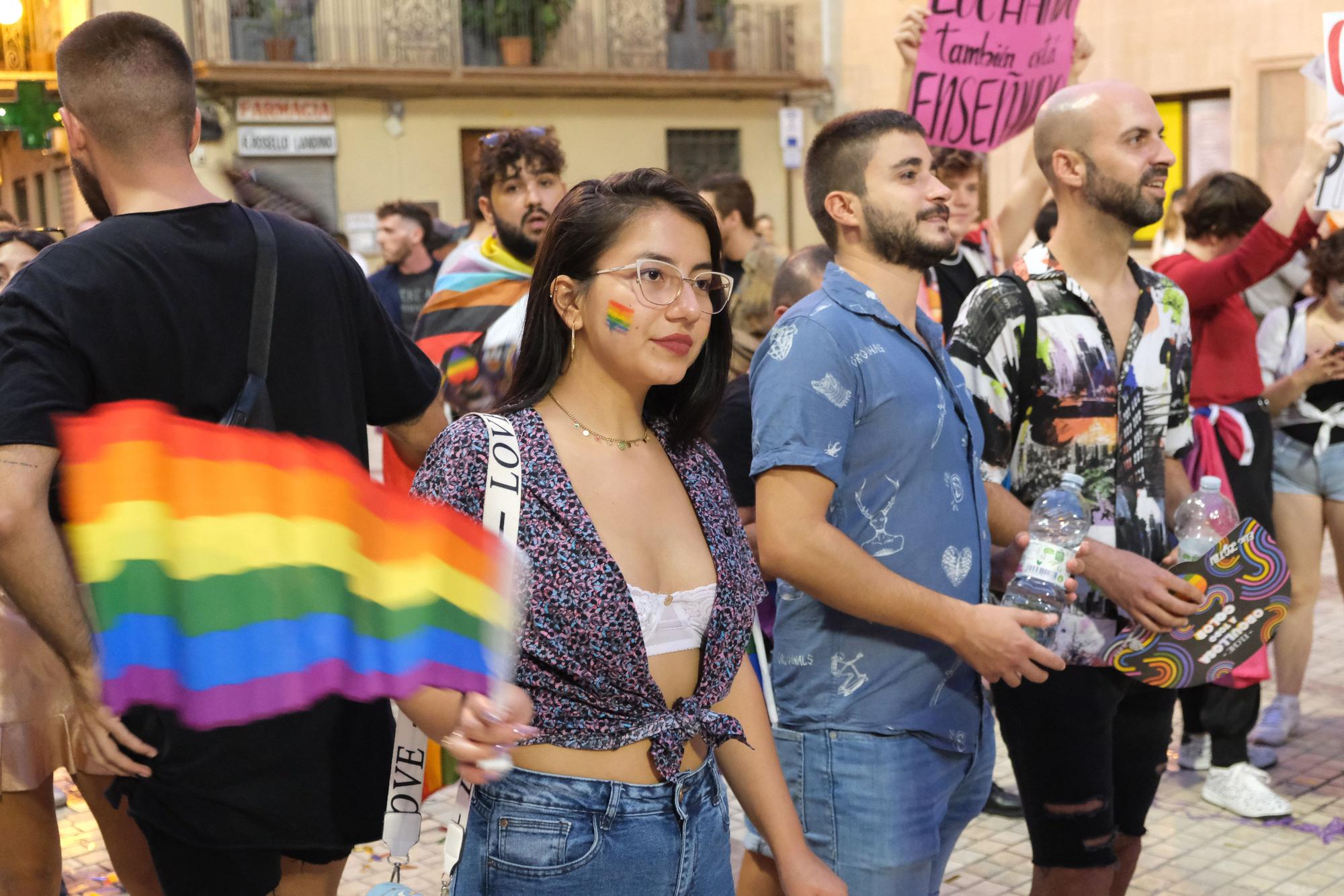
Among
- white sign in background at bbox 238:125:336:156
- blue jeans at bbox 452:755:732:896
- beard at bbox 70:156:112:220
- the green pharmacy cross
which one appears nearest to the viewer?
blue jeans at bbox 452:755:732:896

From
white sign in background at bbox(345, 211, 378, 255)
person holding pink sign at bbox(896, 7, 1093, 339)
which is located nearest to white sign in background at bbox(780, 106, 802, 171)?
white sign in background at bbox(345, 211, 378, 255)

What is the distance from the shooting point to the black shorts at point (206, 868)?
2666 millimetres

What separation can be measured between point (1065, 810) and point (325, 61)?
22.8m

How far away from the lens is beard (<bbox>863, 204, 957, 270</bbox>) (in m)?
3.11

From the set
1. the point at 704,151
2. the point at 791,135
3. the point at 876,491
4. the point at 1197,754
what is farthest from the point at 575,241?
the point at 704,151

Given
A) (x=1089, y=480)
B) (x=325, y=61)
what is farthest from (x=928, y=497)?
(x=325, y=61)

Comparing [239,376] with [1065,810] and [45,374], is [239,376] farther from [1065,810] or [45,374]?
[1065,810]

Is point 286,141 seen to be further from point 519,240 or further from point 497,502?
point 497,502

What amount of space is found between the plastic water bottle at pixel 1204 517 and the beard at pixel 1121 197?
675 mm

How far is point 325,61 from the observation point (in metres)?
23.9

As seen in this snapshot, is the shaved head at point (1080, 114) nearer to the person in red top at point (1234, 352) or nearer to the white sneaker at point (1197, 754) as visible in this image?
the person in red top at point (1234, 352)

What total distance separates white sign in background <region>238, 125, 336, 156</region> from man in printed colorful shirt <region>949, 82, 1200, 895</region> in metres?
21.6

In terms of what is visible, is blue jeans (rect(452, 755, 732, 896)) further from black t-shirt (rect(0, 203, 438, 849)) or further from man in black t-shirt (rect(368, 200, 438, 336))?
man in black t-shirt (rect(368, 200, 438, 336))

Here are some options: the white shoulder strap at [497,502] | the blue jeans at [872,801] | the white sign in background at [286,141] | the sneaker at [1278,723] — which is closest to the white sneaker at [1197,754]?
the sneaker at [1278,723]
